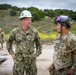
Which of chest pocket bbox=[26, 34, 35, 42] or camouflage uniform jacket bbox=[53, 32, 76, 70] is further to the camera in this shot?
chest pocket bbox=[26, 34, 35, 42]

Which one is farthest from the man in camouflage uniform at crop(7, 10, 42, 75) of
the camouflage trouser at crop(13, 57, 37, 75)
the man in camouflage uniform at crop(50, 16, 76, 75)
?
the man in camouflage uniform at crop(50, 16, 76, 75)

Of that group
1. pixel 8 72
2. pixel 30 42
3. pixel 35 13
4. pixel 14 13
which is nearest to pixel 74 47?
pixel 30 42

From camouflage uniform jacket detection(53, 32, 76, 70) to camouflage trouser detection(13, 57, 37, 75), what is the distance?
3.79 feet

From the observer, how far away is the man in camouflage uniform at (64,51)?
227 inches

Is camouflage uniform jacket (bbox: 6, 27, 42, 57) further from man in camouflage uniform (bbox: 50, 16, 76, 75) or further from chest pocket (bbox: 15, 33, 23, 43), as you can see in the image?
man in camouflage uniform (bbox: 50, 16, 76, 75)

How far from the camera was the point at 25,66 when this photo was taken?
22.7ft

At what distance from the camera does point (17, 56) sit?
6.91m

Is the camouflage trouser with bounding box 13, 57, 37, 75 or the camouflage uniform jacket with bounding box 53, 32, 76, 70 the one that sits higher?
the camouflage uniform jacket with bounding box 53, 32, 76, 70

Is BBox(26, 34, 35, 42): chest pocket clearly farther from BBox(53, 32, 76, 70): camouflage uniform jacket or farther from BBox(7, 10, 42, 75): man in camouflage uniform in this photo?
BBox(53, 32, 76, 70): camouflage uniform jacket

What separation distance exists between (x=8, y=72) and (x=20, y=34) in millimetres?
5146

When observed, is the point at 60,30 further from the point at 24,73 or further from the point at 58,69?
the point at 24,73

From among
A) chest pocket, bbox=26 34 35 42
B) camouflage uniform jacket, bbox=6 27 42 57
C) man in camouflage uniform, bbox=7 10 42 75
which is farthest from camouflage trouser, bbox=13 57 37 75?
chest pocket, bbox=26 34 35 42

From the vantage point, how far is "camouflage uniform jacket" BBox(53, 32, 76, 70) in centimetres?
577

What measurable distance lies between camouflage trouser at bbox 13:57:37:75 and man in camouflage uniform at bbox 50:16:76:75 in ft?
3.54
